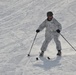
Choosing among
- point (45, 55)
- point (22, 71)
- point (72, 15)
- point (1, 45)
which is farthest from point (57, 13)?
point (22, 71)

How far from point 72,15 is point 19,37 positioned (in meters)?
4.12

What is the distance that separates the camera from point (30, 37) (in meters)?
15.4

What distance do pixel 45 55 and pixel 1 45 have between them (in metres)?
2.95

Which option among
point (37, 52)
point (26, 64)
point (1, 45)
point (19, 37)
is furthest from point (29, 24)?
point (26, 64)

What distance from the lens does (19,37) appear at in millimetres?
15516

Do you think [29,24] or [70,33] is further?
[29,24]

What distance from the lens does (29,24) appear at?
685 inches

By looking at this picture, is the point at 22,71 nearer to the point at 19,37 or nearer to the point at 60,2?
the point at 19,37

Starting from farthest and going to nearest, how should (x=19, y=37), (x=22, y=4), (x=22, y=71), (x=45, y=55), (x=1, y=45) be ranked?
1. (x=22, y=4)
2. (x=19, y=37)
3. (x=1, y=45)
4. (x=45, y=55)
5. (x=22, y=71)

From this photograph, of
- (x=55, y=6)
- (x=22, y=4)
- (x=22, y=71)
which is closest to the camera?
(x=22, y=71)

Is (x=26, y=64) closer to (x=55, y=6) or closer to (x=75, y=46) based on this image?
(x=75, y=46)

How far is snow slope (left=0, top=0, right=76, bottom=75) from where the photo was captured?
11227 mm

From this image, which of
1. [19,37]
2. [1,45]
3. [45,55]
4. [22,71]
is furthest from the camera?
[19,37]

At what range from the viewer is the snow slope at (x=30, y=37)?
11.2m
